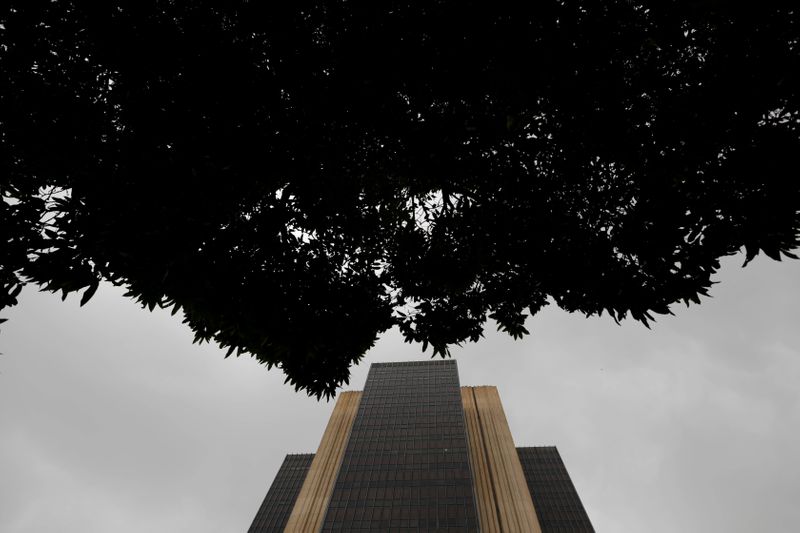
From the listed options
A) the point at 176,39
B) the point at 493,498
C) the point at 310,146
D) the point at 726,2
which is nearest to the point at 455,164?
the point at 310,146

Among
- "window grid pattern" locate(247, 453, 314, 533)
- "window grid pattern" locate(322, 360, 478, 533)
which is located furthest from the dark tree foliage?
"window grid pattern" locate(247, 453, 314, 533)

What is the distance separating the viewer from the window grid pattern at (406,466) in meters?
53.2

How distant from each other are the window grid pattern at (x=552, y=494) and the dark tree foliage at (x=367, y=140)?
3505 inches

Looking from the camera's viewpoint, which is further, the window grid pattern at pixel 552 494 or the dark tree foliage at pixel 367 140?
the window grid pattern at pixel 552 494

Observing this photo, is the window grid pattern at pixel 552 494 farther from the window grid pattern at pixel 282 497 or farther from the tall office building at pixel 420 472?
the window grid pattern at pixel 282 497

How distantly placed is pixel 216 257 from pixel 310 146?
7.21 ft

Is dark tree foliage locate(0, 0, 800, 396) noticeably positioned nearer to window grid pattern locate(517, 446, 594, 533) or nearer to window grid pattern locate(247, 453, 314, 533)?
window grid pattern locate(517, 446, 594, 533)

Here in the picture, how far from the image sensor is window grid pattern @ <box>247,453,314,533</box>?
81688 mm

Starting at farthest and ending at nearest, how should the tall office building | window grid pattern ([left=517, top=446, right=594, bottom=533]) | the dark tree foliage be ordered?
1. window grid pattern ([left=517, top=446, right=594, bottom=533])
2. the tall office building
3. the dark tree foliage

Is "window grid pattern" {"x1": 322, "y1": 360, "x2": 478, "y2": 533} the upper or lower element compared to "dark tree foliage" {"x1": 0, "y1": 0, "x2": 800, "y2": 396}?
upper

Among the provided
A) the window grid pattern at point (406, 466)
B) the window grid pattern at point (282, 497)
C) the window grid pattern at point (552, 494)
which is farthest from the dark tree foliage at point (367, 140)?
the window grid pattern at point (282, 497)

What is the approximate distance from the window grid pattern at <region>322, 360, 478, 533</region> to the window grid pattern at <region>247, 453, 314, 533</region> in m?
28.7

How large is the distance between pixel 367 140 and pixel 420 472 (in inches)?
2497

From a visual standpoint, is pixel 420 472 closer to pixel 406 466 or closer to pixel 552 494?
pixel 406 466
